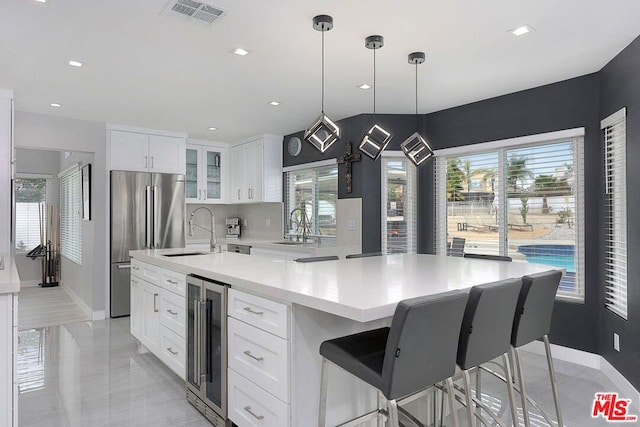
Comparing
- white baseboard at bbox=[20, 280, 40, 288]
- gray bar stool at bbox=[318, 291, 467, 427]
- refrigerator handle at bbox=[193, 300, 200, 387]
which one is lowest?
white baseboard at bbox=[20, 280, 40, 288]

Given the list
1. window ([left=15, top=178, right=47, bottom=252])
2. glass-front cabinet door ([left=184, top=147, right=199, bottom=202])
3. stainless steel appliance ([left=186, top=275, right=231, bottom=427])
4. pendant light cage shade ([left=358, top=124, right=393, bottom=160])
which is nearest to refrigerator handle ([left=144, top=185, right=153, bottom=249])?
glass-front cabinet door ([left=184, top=147, right=199, bottom=202])

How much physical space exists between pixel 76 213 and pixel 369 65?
518cm

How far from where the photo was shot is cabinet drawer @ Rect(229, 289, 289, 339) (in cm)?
192

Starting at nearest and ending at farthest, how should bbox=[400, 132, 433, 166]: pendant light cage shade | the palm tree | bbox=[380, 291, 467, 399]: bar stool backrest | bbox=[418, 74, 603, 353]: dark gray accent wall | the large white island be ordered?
bbox=[380, 291, 467, 399]: bar stool backrest
the large white island
bbox=[400, 132, 433, 166]: pendant light cage shade
bbox=[418, 74, 603, 353]: dark gray accent wall
the palm tree

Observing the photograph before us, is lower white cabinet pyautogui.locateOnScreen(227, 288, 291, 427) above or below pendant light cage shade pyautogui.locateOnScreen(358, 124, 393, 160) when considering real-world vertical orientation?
below

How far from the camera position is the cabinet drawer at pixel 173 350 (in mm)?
2887

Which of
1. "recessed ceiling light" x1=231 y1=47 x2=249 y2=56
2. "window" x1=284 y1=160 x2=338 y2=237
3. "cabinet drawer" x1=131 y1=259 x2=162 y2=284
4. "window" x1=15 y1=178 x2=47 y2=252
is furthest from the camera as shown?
"window" x1=15 y1=178 x2=47 y2=252

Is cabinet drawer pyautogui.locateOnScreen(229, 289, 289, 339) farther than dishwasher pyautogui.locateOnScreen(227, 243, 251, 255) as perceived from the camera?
No

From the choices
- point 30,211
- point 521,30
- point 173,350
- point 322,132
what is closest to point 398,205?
point 322,132

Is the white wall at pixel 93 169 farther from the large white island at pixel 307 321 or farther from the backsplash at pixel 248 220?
the large white island at pixel 307 321

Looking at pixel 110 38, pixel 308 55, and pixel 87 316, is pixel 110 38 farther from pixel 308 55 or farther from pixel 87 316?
pixel 87 316

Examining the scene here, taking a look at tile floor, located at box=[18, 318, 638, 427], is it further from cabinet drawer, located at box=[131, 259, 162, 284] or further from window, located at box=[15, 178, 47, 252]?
window, located at box=[15, 178, 47, 252]

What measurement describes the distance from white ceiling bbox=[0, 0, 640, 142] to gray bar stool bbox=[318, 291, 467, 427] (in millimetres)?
1742

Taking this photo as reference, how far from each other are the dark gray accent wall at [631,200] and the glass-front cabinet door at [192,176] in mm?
5298
